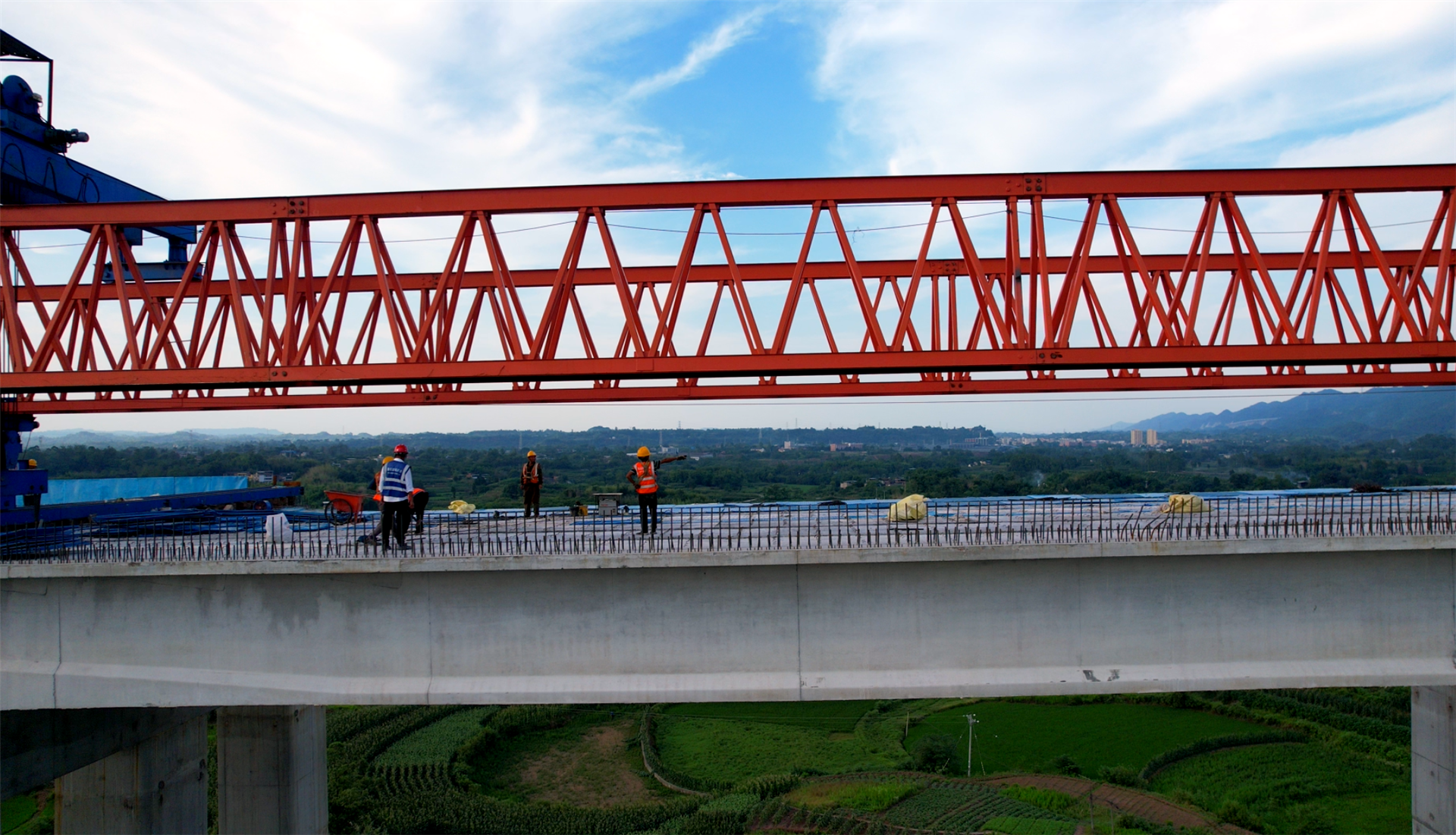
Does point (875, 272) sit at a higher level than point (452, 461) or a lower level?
higher

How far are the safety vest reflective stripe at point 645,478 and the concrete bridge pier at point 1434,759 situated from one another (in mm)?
14422

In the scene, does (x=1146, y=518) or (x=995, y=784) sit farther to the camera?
(x=995, y=784)

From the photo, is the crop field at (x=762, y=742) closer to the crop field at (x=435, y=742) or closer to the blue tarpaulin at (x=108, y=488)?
the crop field at (x=435, y=742)

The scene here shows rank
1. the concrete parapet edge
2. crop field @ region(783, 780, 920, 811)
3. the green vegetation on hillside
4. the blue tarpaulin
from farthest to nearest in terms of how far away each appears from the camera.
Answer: the green vegetation on hillside
crop field @ region(783, 780, 920, 811)
the blue tarpaulin
the concrete parapet edge

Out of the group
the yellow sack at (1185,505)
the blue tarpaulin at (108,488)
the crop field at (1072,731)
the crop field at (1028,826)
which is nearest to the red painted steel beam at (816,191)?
the yellow sack at (1185,505)

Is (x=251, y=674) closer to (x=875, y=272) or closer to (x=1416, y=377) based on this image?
(x=875, y=272)

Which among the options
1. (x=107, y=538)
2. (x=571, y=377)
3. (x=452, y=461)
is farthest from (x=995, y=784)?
(x=452, y=461)

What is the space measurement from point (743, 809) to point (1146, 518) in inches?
609

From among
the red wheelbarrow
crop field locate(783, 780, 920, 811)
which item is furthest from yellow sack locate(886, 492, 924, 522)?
crop field locate(783, 780, 920, 811)

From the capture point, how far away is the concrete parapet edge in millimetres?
10852

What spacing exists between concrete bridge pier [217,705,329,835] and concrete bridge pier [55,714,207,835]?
0.71m

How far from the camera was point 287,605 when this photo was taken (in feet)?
37.1

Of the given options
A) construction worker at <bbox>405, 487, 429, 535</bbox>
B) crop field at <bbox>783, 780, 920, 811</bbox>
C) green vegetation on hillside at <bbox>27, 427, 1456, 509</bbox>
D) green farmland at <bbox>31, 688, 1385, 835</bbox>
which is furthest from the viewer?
green vegetation on hillside at <bbox>27, 427, 1456, 509</bbox>

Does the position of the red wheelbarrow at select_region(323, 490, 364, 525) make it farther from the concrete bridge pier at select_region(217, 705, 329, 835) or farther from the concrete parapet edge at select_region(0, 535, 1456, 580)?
the concrete parapet edge at select_region(0, 535, 1456, 580)
